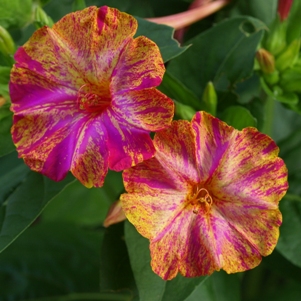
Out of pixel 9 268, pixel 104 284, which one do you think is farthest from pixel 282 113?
pixel 9 268

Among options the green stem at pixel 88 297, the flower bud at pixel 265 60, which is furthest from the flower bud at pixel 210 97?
the green stem at pixel 88 297

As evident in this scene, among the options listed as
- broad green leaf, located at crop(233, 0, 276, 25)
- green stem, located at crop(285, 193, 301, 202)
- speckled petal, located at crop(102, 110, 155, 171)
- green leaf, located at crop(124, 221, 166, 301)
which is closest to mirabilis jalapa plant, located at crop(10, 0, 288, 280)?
speckled petal, located at crop(102, 110, 155, 171)

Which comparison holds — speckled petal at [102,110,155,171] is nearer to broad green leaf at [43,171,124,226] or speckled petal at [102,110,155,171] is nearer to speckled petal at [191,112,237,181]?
speckled petal at [191,112,237,181]

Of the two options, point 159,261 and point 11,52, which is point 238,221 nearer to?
Result: point 159,261

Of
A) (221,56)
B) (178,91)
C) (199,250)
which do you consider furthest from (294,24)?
(199,250)

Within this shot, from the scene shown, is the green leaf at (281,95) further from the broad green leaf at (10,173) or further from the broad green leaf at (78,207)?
the broad green leaf at (78,207)

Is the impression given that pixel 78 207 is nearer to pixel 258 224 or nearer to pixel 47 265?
pixel 47 265
